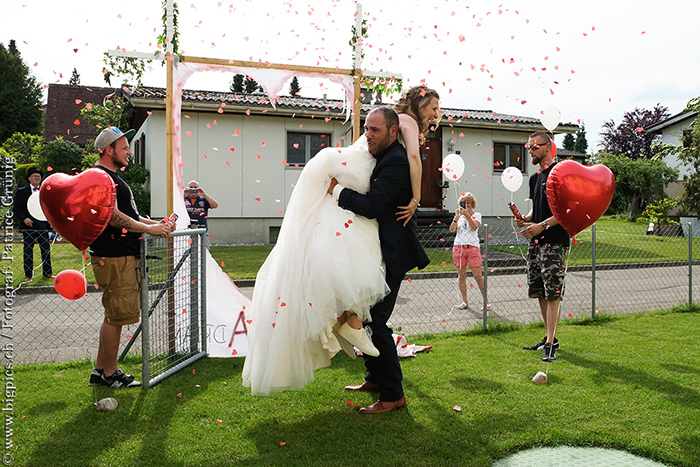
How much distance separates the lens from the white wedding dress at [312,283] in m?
3.24

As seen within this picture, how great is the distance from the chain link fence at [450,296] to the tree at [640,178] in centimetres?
1806

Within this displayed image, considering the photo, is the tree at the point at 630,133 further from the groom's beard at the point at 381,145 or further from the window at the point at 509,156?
the groom's beard at the point at 381,145

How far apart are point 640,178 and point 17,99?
39581 millimetres

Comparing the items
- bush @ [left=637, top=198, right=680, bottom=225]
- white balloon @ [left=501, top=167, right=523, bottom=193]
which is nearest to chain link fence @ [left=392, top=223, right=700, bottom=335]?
white balloon @ [left=501, top=167, right=523, bottom=193]

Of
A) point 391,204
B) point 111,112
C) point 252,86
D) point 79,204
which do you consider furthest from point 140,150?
point 391,204

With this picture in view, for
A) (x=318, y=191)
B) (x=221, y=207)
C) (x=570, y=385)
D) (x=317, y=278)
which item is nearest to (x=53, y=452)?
(x=317, y=278)

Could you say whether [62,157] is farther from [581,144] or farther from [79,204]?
[581,144]

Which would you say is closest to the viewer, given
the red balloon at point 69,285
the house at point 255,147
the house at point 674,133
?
the red balloon at point 69,285

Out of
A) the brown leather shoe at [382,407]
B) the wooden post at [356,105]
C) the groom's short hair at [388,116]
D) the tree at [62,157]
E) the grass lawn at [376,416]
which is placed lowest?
the grass lawn at [376,416]

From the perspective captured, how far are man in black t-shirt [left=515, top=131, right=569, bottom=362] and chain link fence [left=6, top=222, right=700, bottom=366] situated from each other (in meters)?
1.03

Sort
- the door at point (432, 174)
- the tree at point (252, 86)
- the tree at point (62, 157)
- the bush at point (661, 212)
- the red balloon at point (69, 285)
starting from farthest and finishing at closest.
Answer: the bush at point (661, 212), the tree at point (62, 157), the door at point (432, 174), the tree at point (252, 86), the red balloon at point (69, 285)

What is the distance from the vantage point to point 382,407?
356cm

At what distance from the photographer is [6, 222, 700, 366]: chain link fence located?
213 inches

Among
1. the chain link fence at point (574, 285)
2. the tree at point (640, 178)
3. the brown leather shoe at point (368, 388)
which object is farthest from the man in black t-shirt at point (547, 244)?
the tree at point (640, 178)
